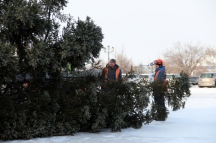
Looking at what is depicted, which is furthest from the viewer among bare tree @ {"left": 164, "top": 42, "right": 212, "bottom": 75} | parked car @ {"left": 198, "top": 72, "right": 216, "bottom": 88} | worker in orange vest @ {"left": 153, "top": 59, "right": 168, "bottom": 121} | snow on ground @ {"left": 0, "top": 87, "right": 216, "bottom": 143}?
bare tree @ {"left": 164, "top": 42, "right": 212, "bottom": 75}

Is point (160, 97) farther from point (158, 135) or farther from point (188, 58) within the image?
point (188, 58)

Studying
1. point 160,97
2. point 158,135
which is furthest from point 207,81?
point 158,135

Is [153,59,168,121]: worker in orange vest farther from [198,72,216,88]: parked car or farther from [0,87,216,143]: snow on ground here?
[198,72,216,88]: parked car

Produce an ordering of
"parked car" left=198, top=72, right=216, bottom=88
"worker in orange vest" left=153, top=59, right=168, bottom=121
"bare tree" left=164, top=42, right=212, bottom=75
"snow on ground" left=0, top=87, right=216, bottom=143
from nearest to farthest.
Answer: "snow on ground" left=0, top=87, right=216, bottom=143 < "worker in orange vest" left=153, top=59, right=168, bottom=121 < "parked car" left=198, top=72, right=216, bottom=88 < "bare tree" left=164, top=42, right=212, bottom=75

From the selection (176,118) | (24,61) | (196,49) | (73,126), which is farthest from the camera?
(196,49)

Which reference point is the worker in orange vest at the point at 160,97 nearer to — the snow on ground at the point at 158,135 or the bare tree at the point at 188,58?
the snow on ground at the point at 158,135

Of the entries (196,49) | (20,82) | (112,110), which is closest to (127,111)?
(112,110)

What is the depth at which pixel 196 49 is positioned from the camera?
72.2m

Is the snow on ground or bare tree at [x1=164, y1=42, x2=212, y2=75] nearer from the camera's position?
the snow on ground

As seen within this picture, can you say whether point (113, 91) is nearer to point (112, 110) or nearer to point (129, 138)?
point (112, 110)

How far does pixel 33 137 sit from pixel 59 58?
165 centimetres

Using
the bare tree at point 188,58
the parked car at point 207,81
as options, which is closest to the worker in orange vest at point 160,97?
the parked car at point 207,81

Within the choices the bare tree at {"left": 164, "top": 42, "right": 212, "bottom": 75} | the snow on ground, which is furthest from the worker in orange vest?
the bare tree at {"left": 164, "top": 42, "right": 212, "bottom": 75}

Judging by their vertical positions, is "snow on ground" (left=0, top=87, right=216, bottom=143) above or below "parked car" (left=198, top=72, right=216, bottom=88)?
below
